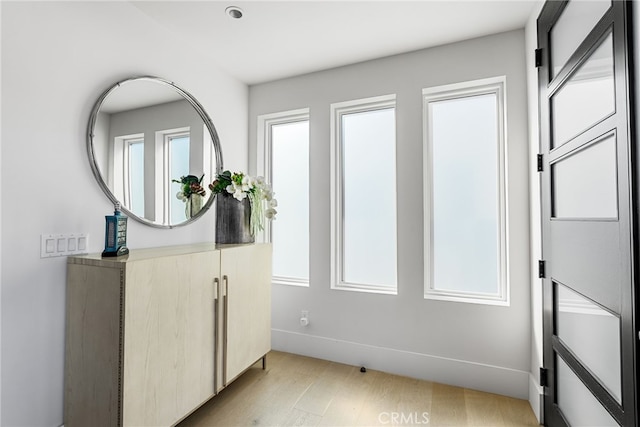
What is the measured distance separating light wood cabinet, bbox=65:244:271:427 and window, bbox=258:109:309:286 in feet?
3.39

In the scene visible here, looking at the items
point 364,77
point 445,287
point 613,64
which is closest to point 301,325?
point 445,287

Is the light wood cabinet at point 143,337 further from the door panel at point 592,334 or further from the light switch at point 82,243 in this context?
the door panel at point 592,334

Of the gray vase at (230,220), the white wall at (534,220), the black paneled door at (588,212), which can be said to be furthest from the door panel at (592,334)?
the gray vase at (230,220)

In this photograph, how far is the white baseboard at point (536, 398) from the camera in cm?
181

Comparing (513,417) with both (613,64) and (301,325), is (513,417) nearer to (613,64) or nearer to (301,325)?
(301,325)

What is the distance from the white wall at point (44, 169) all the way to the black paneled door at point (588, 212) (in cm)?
232

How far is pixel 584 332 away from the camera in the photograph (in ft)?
4.49

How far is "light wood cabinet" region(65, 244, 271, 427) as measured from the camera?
1.39 metres

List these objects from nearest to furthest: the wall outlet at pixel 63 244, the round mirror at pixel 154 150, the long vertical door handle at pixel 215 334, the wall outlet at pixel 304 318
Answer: the wall outlet at pixel 63 244
the round mirror at pixel 154 150
the long vertical door handle at pixel 215 334
the wall outlet at pixel 304 318

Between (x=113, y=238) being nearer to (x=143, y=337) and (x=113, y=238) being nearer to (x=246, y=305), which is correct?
(x=143, y=337)

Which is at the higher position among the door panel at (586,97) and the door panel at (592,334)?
the door panel at (586,97)

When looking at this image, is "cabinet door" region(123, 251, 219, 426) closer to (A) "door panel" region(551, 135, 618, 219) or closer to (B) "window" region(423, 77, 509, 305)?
(B) "window" region(423, 77, 509, 305)

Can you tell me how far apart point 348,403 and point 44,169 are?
211cm

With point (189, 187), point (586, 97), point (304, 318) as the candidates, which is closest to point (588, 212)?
point (586, 97)
